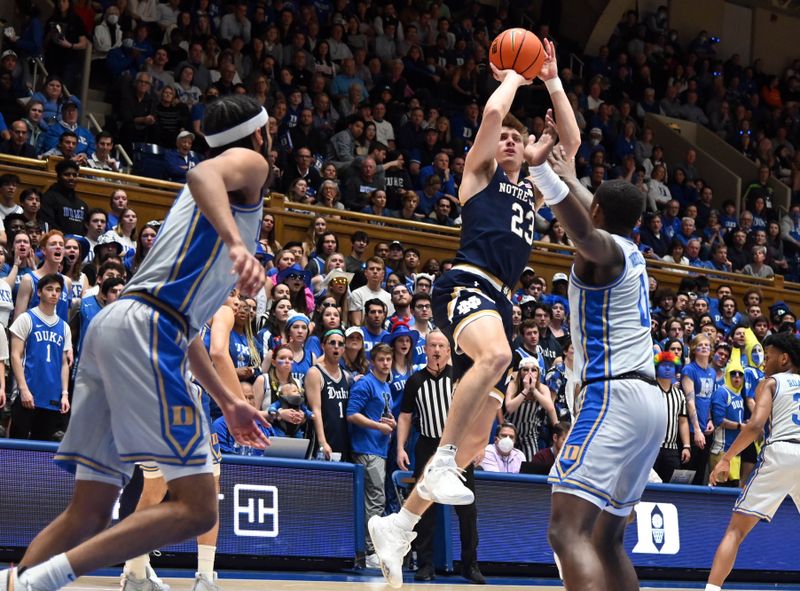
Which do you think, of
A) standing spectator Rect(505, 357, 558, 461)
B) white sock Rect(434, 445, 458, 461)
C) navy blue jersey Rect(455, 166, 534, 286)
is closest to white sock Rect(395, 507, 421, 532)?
white sock Rect(434, 445, 458, 461)

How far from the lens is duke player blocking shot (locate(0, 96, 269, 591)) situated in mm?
4238

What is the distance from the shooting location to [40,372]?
33.8 ft

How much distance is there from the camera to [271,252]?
14.6m

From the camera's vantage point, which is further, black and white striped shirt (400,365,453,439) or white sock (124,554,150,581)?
black and white striped shirt (400,365,453,439)

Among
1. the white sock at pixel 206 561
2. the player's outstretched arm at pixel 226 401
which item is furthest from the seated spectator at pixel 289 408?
the player's outstretched arm at pixel 226 401

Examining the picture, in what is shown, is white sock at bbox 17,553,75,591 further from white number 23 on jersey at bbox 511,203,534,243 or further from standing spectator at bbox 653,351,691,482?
standing spectator at bbox 653,351,691,482

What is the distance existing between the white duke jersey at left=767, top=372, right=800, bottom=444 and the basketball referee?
8.71 feet

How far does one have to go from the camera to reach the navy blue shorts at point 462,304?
6.74 meters

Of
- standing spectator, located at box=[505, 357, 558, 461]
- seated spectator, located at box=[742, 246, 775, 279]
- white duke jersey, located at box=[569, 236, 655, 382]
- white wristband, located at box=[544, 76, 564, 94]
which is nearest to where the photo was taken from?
white duke jersey, located at box=[569, 236, 655, 382]

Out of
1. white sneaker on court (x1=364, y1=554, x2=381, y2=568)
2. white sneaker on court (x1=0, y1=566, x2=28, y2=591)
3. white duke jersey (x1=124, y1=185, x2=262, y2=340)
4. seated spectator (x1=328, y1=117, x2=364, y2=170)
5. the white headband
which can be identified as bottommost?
white sneaker on court (x1=364, y1=554, x2=381, y2=568)

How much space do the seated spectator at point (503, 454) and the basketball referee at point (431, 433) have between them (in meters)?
1.50

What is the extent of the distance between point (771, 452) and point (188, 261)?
6.48m

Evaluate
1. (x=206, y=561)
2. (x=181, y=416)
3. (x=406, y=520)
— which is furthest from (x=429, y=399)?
(x=181, y=416)

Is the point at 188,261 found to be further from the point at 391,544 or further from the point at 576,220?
the point at 391,544
